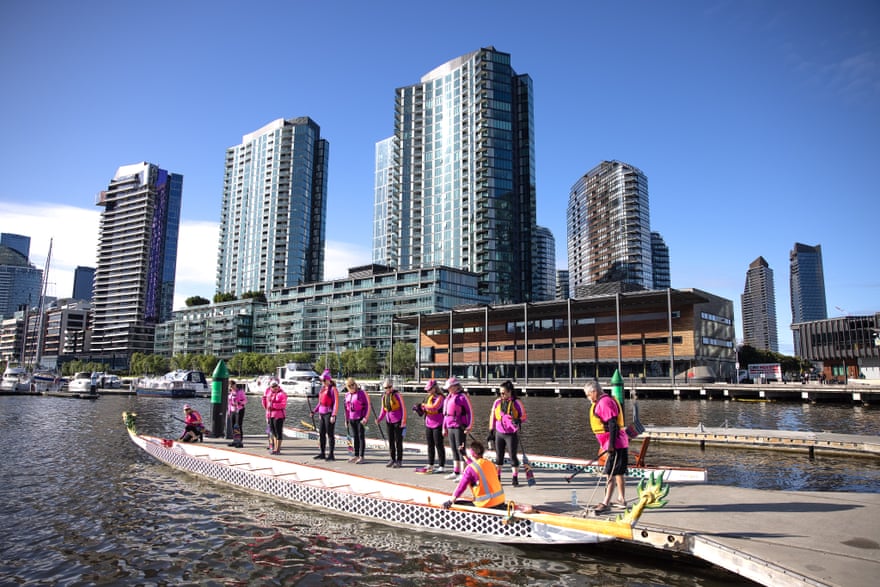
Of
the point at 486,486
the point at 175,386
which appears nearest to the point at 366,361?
the point at 175,386

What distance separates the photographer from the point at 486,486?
978 cm

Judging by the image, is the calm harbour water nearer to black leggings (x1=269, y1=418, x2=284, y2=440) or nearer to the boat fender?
the boat fender

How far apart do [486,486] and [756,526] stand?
460 centimetres

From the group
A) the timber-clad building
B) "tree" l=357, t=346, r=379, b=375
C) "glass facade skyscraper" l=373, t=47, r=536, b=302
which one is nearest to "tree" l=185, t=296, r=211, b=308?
"glass facade skyscraper" l=373, t=47, r=536, b=302

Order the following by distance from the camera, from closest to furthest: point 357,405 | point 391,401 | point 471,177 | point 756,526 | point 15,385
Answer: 1. point 756,526
2. point 391,401
3. point 357,405
4. point 15,385
5. point 471,177

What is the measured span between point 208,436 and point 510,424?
15.2 m

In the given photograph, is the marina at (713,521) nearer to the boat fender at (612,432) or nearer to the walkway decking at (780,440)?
the boat fender at (612,432)

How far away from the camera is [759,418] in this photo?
38812 millimetres

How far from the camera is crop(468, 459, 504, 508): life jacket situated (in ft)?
31.9

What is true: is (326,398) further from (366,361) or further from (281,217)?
(281,217)

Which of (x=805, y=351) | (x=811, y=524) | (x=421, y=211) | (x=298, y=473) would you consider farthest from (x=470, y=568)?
(x=421, y=211)

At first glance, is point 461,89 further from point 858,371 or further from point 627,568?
point 627,568

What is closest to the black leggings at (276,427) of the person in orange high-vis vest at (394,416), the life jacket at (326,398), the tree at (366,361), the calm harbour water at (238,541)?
the calm harbour water at (238,541)

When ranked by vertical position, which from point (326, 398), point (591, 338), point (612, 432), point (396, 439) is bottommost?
point (396, 439)
